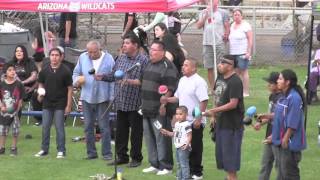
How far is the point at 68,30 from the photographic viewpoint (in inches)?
628

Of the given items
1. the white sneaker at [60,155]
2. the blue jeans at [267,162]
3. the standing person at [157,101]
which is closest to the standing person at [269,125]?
the blue jeans at [267,162]

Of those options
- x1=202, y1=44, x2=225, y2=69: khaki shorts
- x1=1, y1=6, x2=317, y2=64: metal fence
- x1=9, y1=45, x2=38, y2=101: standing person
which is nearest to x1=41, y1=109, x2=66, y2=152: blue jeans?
x1=9, y1=45, x2=38, y2=101: standing person

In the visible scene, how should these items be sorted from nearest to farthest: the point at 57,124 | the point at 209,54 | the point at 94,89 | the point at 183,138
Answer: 1. the point at 183,138
2. the point at 94,89
3. the point at 57,124
4. the point at 209,54

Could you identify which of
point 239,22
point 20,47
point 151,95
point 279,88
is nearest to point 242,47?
point 239,22

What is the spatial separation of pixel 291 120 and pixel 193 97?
1768 millimetres

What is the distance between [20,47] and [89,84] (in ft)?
8.59

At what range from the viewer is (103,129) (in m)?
11.6

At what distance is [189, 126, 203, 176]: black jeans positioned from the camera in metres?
10.5

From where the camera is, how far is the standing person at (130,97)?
11.0 meters

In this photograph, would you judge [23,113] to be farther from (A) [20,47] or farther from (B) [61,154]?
(B) [61,154]

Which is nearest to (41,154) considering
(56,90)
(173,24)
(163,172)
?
(56,90)

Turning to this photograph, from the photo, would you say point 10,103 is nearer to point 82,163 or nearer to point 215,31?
point 82,163

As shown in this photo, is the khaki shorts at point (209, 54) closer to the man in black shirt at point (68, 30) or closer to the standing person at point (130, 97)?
the man in black shirt at point (68, 30)

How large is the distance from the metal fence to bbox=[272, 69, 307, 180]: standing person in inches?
431
